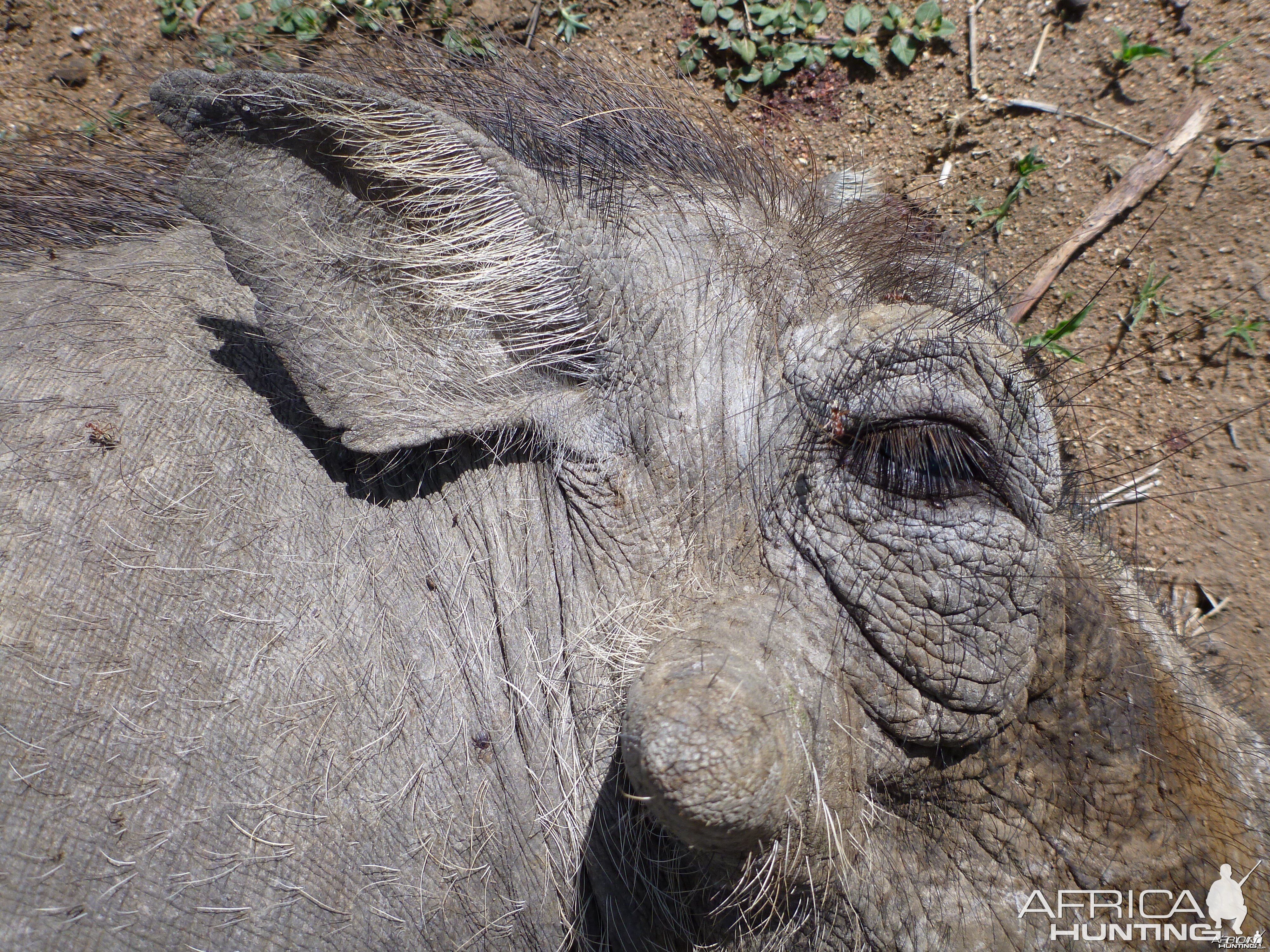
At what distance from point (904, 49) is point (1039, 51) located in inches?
23.4

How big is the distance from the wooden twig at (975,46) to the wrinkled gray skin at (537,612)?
7.74ft

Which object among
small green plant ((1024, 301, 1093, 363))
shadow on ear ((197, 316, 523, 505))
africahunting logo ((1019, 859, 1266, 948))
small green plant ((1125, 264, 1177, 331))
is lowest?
africahunting logo ((1019, 859, 1266, 948))

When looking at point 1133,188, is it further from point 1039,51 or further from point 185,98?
point 185,98

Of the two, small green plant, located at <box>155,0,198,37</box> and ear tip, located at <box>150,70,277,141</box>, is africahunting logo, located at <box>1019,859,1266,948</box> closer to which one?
ear tip, located at <box>150,70,277,141</box>

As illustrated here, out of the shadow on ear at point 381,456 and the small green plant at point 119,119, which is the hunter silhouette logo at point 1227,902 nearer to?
the shadow on ear at point 381,456

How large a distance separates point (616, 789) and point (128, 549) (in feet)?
4.24

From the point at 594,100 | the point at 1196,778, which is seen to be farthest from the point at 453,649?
the point at 1196,778

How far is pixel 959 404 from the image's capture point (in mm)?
2016

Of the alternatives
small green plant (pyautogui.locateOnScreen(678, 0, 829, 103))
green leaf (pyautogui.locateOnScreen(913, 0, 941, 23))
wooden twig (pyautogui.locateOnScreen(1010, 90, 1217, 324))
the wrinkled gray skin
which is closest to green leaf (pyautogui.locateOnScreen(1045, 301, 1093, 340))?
wooden twig (pyautogui.locateOnScreen(1010, 90, 1217, 324))

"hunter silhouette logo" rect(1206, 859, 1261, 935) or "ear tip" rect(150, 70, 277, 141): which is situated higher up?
"ear tip" rect(150, 70, 277, 141)

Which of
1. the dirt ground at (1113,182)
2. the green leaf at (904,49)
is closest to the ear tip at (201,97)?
the dirt ground at (1113,182)

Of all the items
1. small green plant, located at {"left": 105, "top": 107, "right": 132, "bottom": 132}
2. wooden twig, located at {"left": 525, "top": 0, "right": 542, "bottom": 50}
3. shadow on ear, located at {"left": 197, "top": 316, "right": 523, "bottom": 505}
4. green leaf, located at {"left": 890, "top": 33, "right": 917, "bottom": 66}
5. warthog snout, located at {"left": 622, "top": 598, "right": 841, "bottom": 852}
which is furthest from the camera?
wooden twig, located at {"left": 525, "top": 0, "right": 542, "bottom": 50}

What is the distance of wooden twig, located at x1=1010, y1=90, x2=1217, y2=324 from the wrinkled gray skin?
1.97m

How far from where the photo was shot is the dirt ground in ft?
12.2
